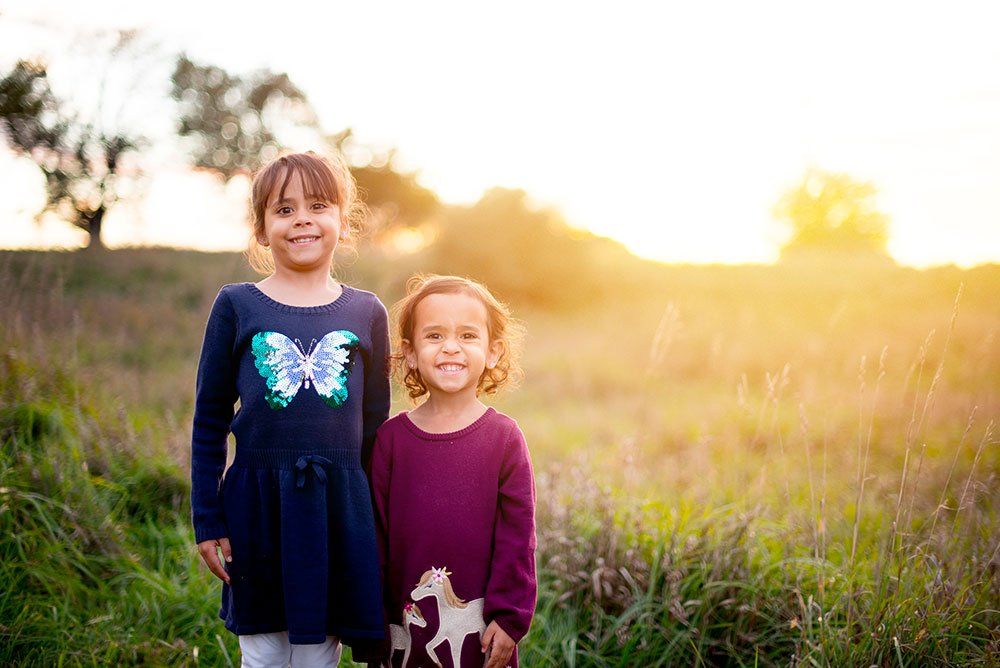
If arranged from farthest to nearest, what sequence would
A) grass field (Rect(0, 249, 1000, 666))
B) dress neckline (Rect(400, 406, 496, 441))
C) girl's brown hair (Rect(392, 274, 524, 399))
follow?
1. grass field (Rect(0, 249, 1000, 666))
2. girl's brown hair (Rect(392, 274, 524, 399))
3. dress neckline (Rect(400, 406, 496, 441))

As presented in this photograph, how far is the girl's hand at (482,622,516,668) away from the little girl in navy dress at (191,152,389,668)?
315mm

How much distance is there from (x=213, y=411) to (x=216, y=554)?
43 cm

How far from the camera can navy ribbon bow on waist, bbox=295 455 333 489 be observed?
181 centimetres

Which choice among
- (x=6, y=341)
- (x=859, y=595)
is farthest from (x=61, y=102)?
(x=859, y=595)

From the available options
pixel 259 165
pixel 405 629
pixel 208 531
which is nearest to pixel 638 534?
pixel 405 629

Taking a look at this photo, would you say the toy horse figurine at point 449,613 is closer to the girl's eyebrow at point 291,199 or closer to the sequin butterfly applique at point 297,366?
the sequin butterfly applique at point 297,366

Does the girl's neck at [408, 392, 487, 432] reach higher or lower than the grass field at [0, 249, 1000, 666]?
higher

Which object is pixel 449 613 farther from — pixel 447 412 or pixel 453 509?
pixel 447 412

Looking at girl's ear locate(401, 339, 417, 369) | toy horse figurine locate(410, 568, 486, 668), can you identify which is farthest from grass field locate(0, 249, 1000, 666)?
girl's ear locate(401, 339, 417, 369)

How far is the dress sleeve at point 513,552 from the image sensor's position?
1.78 metres

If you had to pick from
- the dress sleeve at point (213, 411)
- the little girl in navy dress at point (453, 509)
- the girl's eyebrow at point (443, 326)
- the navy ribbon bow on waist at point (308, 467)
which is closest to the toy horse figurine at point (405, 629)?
the little girl in navy dress at point (453, 509)

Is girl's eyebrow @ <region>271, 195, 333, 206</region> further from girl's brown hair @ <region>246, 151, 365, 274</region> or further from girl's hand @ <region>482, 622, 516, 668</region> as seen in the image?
girl's hand @ <region>482, 622, 516, 668</region>

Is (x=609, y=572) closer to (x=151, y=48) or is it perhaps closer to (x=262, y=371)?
(x=262, y=371)

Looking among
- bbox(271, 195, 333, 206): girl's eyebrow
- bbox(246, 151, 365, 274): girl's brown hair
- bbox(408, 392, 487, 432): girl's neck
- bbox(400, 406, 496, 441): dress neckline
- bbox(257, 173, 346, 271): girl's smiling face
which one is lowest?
bbox(400, 406, 496, 441): dress neckline
